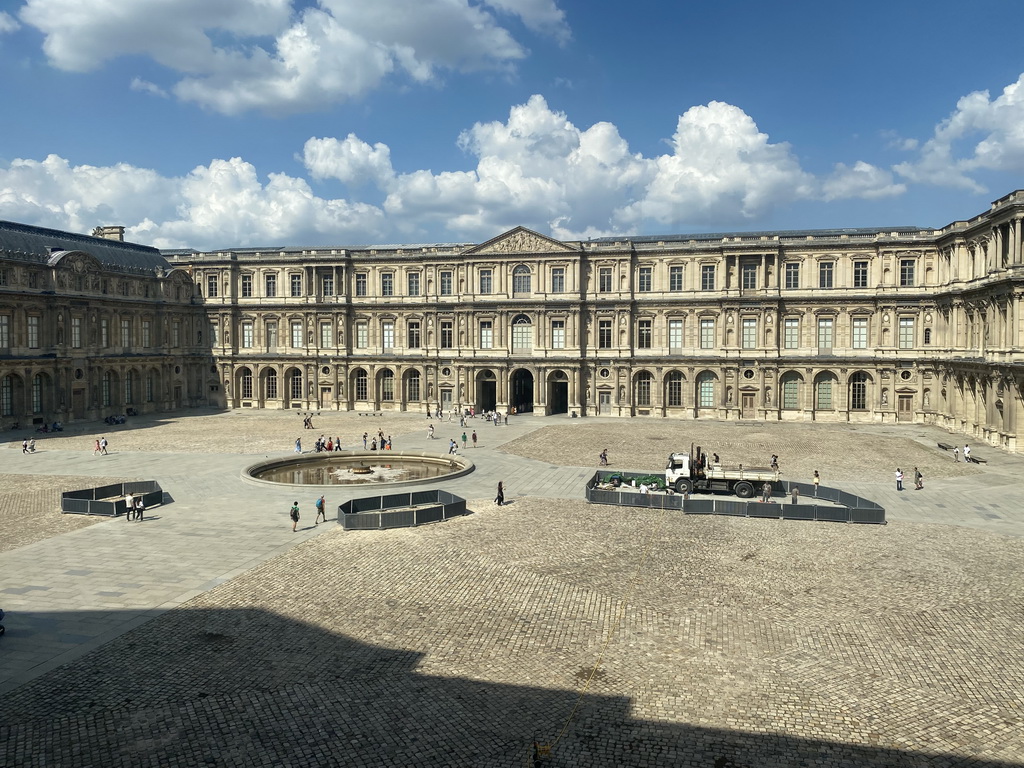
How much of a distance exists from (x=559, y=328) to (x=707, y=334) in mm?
15313

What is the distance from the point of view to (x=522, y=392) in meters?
84.8

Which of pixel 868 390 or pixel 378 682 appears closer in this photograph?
pixel 378 682

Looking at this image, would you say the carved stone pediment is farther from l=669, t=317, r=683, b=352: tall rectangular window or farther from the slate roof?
the slate roof

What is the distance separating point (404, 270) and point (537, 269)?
15295 millimetres

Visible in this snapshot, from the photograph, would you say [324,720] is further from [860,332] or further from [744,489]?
[860,332]

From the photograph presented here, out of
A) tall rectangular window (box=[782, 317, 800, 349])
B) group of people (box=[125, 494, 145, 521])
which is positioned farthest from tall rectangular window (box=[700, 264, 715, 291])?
group of people (box=[125, 494, 145, 521])

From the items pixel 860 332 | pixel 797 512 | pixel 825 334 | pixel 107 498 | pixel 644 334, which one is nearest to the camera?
pixel 797 512

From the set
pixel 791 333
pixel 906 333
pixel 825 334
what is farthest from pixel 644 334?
pixel 906 333

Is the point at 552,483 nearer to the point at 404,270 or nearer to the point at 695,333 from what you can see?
the point at 695,333

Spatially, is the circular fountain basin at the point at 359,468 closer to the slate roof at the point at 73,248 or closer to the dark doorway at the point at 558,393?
the dark doorway at the point at 558,393

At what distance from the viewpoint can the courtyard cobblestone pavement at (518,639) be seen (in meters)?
14.7

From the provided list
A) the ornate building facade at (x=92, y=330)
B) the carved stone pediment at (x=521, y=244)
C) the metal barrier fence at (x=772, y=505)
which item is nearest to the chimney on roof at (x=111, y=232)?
the ornate building facade at (x=92, y=330)

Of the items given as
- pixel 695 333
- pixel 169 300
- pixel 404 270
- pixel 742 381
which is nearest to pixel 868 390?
pixel 742 381

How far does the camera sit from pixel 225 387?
86375 millimetres
